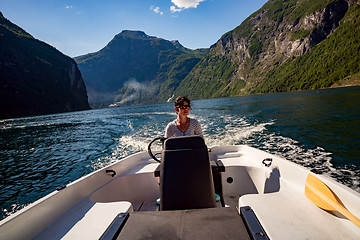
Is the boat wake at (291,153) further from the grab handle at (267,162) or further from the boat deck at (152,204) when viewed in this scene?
the boat deck at (152,204)

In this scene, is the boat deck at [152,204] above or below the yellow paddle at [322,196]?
below

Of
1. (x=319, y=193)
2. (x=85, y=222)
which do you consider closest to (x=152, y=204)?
(x=85, y=222)

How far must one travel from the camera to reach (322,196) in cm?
192

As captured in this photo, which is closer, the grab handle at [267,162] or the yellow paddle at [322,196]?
the yellow paddle at [322,196]

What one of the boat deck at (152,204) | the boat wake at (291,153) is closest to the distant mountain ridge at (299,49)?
the boat wake at (291,153)

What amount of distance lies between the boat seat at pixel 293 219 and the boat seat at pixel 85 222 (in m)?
1.46

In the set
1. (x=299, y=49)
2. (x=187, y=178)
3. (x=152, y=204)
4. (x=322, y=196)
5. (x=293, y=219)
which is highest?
(x=299, y=49)

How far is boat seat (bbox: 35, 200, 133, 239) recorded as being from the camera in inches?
70.7

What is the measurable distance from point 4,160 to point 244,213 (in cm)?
1492

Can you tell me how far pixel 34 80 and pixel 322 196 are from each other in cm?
11797

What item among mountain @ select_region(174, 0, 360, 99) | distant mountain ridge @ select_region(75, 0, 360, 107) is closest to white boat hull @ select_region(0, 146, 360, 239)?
mountain @ select_region(174, 0, 360, 99)

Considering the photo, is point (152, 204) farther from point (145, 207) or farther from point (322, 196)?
point (322, 196)

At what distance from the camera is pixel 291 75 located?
129 m

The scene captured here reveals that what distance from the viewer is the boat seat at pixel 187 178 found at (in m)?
1.89
